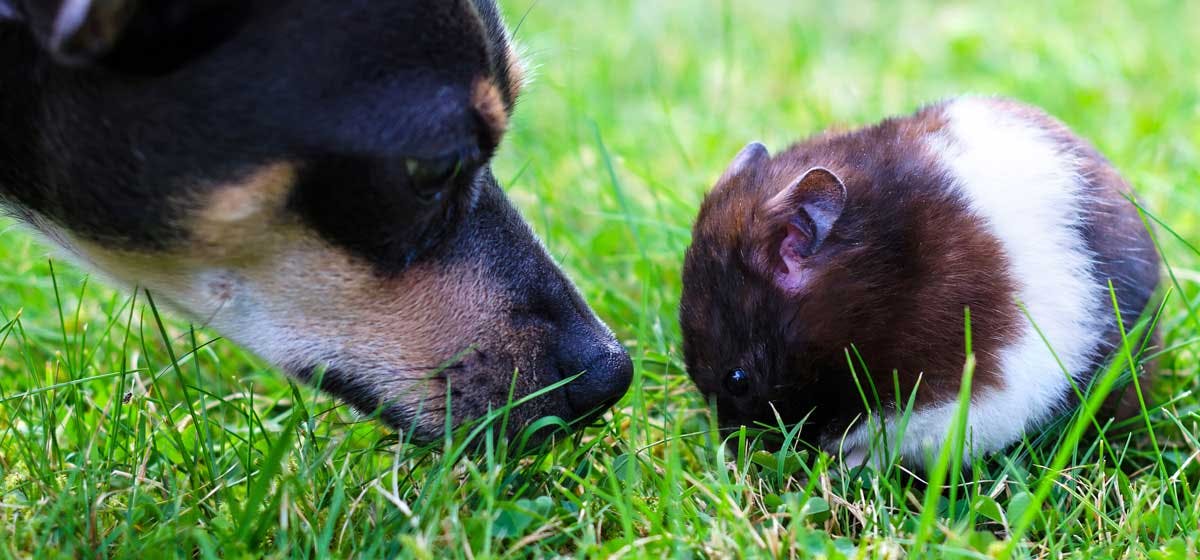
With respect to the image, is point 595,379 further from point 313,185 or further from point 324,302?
point 313,185

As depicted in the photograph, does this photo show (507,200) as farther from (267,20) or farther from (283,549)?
(283,549)

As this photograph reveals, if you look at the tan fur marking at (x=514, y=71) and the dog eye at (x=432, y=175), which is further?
the tan fur marking at (x=514, y=71)

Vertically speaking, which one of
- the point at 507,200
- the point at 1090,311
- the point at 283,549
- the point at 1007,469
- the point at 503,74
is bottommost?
the point at 1007,469

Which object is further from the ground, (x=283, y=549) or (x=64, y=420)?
(x=64, y=420)

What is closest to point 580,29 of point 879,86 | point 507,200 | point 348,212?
point 879,86

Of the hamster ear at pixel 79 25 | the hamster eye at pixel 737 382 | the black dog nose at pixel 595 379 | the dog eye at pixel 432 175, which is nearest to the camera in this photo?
the hamster ear at pixel 79 25

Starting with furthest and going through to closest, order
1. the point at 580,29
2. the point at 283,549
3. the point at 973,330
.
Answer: the point at 580,29 → the point at 973,330 → the point at 283,549

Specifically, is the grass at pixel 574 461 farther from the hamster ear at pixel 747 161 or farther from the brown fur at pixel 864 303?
the hamster ear at pixel 747 161

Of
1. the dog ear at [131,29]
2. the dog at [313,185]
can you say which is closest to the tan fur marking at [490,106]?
the dog at [313,185]

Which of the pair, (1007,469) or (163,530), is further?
Result: (1007,469)
